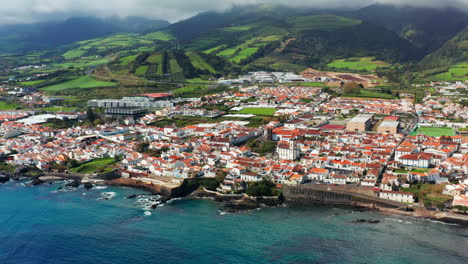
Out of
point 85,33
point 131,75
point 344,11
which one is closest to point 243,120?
point 131,75

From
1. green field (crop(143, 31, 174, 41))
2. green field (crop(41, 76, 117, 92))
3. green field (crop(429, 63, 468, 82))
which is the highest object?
green field (crop(143, 31, 174, 41))

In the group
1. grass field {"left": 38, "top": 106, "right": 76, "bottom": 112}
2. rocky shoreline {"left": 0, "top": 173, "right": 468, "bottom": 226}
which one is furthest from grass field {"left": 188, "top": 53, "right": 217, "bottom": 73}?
rocky shoreline {"left": 0, "top": 173, "right": 468, "bottom": 226}

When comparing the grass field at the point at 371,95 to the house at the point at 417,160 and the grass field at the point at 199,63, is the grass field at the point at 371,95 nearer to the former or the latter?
the house at the point at 417,160

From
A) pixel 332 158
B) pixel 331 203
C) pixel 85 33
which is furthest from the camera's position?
pixel 85 33

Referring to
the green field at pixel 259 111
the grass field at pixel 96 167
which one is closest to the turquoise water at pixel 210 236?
the grass field at pixel 96 167

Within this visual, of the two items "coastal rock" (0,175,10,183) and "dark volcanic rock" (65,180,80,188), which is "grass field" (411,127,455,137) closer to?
"dark volcanic rock" (65,180,80,188)

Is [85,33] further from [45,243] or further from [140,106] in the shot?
[45,243]
